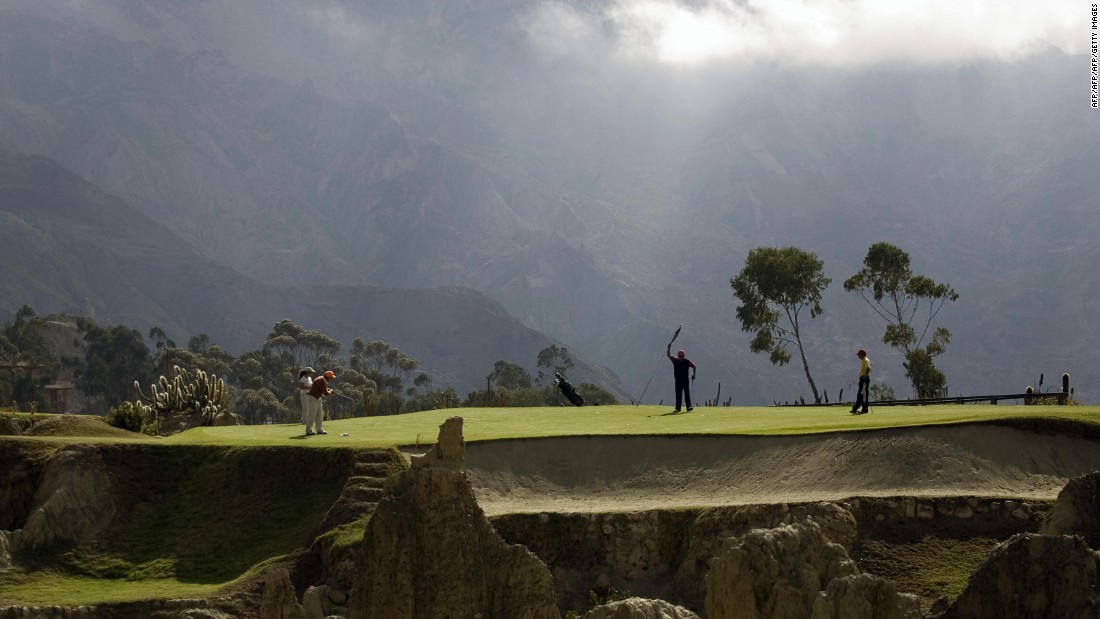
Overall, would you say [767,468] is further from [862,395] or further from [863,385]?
[862,395]

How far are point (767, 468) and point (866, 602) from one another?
1334 centimetres

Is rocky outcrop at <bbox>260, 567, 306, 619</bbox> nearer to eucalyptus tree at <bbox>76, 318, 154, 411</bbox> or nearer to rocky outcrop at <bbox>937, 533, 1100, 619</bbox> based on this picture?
rocky outcrop at <bbox>937, 533, 1100, 619</bbox>

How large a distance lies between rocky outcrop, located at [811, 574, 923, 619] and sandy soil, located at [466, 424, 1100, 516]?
34.2ft

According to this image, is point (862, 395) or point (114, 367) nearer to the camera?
point (862, 395)

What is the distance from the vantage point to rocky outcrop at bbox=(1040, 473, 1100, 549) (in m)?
22.5

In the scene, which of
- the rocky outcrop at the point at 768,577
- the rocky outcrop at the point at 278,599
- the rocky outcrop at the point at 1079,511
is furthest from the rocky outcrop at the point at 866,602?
the rocky outcrop at the point at 278,599

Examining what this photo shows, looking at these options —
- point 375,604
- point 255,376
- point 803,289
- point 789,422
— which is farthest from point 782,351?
point 255,376

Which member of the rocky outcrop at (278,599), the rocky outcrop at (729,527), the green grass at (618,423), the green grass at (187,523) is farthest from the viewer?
the green grass at (618,423)

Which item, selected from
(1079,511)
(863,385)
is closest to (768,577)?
(1079,511)

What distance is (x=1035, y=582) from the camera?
18.0m

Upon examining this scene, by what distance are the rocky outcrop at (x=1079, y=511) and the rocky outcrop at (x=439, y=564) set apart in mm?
7740

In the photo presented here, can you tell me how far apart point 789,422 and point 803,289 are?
4335 cm

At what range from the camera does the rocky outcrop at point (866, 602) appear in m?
17.3

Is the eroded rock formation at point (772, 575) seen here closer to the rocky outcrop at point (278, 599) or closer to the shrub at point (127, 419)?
the rocky outcrop at point (278, 599)
